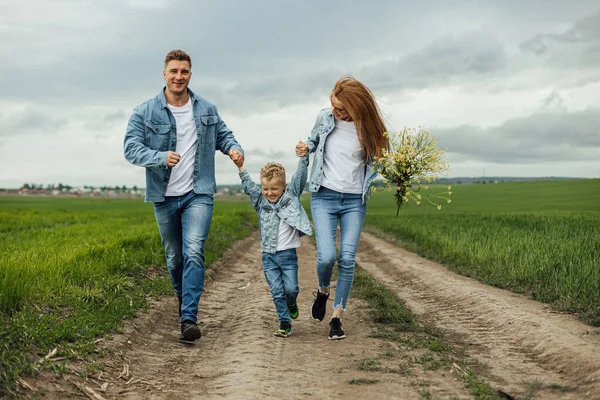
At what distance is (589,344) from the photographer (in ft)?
18.9

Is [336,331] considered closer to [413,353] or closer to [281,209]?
[413,353]

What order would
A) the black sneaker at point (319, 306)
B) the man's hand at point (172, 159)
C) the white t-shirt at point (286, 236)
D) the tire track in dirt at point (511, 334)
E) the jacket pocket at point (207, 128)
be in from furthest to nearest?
the black sneaker at point (319, 306) < the jacket pocket at point (207, 128) < the white t-shirt at point (286, 236) < the man's hand at point (172, 159) < the tire track in dirt at point (511, 334)

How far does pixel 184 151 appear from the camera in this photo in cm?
650

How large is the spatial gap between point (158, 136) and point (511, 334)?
14.3 ft

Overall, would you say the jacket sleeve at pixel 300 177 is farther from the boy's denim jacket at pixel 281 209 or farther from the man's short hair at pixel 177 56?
the man's short hair at pixel 177 56

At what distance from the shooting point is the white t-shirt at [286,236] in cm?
632

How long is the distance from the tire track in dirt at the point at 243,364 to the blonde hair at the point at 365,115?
6.50 feet

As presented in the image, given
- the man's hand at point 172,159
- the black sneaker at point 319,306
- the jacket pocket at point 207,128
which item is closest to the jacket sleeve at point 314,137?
the jacket pocket at point 207,128

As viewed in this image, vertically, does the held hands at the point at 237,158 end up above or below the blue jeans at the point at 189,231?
above

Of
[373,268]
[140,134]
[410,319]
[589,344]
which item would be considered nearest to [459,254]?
[373,268]

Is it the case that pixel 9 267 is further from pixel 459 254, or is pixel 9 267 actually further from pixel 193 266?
pixel 459 254

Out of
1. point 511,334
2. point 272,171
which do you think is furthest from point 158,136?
point 511,334

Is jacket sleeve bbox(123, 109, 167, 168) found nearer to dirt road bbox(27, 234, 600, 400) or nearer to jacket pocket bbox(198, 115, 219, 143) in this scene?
jacket pocket bbox(198, 115, 219, 143)

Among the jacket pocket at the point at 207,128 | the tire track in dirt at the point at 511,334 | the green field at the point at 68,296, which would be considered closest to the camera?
the tire track in dirt at the point at 511,334
